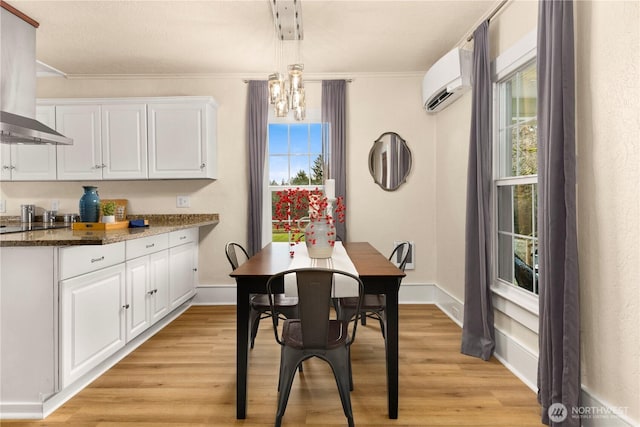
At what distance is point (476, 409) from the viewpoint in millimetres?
2143

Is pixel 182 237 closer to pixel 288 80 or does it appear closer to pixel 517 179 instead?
pixel 288 80

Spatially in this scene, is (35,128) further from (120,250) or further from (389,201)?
(389,201)

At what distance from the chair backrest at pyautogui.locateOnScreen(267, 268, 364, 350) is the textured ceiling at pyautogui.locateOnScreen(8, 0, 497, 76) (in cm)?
213

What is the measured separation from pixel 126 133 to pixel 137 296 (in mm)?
1952

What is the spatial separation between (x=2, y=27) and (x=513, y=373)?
4389 mm

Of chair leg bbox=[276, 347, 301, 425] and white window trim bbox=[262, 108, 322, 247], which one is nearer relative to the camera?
chair leg bbox=[276, 347, 301, 425]

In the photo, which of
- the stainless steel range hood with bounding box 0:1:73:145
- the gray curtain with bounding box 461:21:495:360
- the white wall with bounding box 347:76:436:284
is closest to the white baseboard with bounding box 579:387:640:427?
the gray curtain with bounding box 461:21:495:360

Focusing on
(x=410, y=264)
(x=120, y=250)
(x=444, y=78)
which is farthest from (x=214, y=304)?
(x=444, y=78)

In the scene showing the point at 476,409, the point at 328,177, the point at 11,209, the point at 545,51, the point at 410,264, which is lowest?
the point at 476,409

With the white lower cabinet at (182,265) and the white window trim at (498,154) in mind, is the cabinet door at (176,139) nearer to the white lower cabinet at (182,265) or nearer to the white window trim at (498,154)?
the white lower cabinet at (182,265)

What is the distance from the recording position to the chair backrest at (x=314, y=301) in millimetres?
1775

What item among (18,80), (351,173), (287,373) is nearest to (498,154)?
(351,173)

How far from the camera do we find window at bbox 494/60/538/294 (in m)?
2.58

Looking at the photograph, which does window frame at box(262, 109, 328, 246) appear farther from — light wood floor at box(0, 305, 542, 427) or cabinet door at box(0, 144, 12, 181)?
cabinet door at box(0, 144, 12, 181)
